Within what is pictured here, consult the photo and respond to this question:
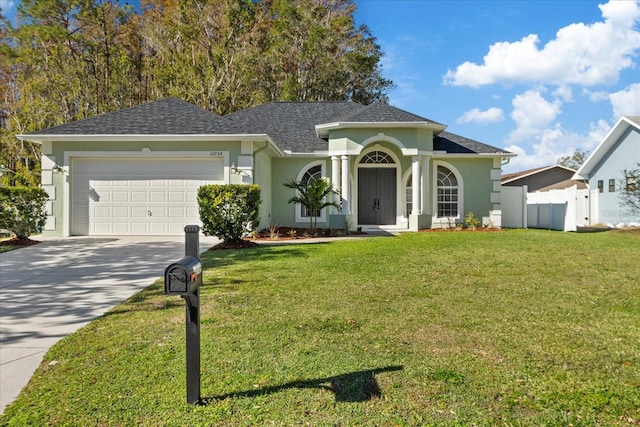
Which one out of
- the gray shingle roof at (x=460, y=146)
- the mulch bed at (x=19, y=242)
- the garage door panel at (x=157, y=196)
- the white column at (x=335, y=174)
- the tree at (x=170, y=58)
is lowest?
the mulch bed at (x=19, y=242)

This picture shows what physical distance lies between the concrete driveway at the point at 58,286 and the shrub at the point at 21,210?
0.69 metres

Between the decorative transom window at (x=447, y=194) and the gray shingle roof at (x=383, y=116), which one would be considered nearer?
the gray shingle roof at (x=383, y=116)

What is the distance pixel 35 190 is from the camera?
11.8 metres

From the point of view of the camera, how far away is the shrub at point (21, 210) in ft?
37.1

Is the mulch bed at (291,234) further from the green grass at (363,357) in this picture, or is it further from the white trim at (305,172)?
the green grass at (363,357)

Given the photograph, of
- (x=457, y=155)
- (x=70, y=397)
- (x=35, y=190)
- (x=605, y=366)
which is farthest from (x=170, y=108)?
Result: (x=605, y=366)

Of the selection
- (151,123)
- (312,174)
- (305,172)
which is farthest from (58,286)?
(312,174)

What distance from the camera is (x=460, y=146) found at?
16.8m

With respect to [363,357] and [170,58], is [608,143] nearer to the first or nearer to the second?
[363,357]

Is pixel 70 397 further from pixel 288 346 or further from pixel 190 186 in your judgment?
pixel 190 186

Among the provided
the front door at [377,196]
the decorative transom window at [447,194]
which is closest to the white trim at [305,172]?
the front door at [377,196]

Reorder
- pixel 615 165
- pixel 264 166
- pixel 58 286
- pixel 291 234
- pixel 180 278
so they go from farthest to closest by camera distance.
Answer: pixel 615 165
pixel 264 166
pixel 291 234
pixel 58 286
pixel 180 278

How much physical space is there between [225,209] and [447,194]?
9.54 metres

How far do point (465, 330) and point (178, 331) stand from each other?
2726 millimetres
